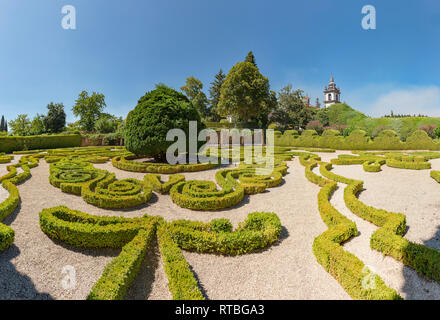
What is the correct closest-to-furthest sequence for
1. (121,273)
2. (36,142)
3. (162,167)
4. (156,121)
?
1. (121,273)
2. (162,167)
3. (156,121)
4. (36,142)

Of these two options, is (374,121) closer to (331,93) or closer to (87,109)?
(87,109)

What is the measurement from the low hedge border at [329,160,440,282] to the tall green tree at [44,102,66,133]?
44.1 m

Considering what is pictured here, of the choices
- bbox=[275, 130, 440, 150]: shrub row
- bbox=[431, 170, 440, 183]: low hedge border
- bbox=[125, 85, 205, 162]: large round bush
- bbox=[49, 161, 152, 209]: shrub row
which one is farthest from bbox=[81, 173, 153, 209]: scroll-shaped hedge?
bbox=[275, 130, 440, 150]: shrub row

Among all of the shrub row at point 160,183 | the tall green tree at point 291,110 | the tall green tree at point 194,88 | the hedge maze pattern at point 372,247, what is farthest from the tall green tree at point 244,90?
the hedge maze pattern at point 372,247

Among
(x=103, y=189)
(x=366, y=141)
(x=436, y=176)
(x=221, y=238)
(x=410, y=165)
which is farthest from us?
(x=366, y=141)

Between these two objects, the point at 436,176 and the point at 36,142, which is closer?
the point at 436,176

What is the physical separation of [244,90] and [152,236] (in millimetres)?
26959

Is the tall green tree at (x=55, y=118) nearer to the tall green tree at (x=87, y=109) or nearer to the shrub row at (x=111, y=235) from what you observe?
the tall green tree at (x=87, y=109)

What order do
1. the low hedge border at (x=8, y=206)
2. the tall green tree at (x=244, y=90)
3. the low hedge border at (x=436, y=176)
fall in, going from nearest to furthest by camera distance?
the low hedge border at (x=8, y=206) < the low hedge border at (x=436, y=176) < the tall green tree at (x=244, y=90)

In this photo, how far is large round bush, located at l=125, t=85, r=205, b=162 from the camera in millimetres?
8945

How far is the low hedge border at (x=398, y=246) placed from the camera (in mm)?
2666

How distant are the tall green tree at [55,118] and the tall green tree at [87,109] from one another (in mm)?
8399

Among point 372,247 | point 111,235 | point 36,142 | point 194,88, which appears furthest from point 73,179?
point 194,88

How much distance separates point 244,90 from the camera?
91.5 ft
